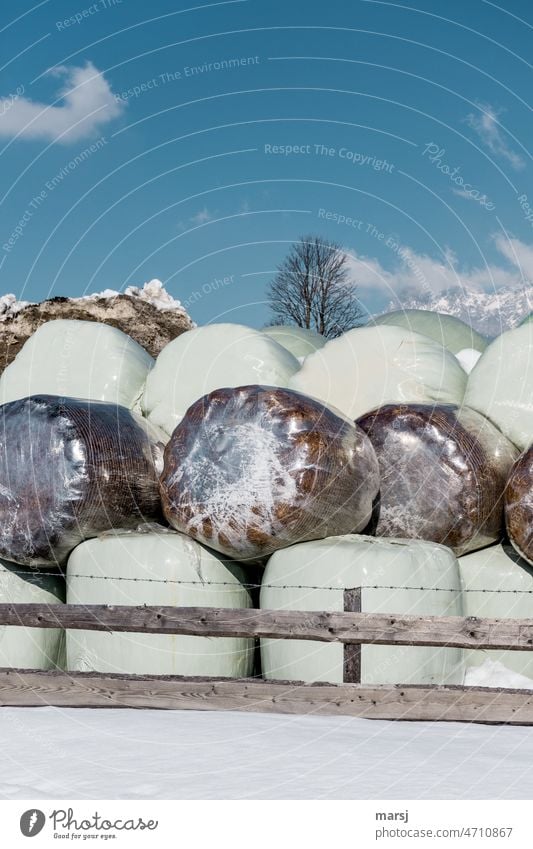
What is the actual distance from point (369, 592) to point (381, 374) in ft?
6.70

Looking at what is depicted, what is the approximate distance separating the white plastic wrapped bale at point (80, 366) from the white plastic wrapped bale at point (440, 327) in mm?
2893

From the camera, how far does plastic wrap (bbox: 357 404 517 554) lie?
7684 mm

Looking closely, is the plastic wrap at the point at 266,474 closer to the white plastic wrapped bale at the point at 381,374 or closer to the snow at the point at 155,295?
the white plastic wrapped bale at the point at 381,374

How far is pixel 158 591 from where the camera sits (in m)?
7.59

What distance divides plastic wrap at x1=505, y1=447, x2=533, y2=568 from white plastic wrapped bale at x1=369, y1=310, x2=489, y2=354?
11.4ft

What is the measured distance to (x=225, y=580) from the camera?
7711 millimetres

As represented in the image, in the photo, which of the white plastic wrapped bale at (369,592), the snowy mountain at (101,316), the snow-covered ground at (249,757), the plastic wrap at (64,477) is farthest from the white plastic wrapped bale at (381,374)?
the snowy mountain at (101,316)

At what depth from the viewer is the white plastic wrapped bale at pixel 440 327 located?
36.3ft

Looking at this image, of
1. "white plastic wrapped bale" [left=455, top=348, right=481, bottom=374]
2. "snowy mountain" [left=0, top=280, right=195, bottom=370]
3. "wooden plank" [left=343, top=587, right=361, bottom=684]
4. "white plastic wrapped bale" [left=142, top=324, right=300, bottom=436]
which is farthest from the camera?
"snowy mountain" [left=0, top=280, right=195, bottom=370]

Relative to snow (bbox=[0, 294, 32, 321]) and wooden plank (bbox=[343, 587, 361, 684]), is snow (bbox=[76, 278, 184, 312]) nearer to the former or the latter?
snow (bbox=[0, 294, 32, 321])

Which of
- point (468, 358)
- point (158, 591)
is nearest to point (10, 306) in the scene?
point (468, 358)

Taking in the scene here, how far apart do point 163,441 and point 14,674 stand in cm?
230

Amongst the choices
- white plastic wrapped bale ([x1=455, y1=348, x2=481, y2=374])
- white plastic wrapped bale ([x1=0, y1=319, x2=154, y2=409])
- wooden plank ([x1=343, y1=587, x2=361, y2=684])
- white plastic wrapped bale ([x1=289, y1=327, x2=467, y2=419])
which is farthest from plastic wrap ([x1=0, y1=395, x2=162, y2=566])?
white plastic wrapped bale ([x1=455, y1=348, x2=481, y2=374])

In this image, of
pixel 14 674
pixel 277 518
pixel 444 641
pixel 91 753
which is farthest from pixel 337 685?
pixel 14 674
